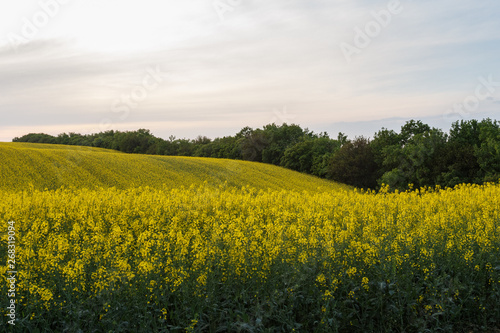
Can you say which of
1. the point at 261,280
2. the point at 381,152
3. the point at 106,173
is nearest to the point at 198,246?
the point at 261,280

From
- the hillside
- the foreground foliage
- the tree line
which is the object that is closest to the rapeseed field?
the foreground foliage

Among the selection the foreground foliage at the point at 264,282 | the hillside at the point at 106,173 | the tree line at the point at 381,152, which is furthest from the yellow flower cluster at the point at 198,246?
the tree line at the point at 381,152

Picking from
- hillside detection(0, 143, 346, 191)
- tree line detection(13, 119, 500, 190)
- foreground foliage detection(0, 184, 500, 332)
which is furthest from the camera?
tree line detection(13, 119, 500, 190)

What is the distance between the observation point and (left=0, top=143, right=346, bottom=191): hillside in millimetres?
23031

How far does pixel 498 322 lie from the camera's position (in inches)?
270

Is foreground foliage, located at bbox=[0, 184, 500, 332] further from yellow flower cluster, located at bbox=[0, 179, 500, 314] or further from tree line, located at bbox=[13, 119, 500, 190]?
tree line, located at bbox=[13, 119, 500, 190]

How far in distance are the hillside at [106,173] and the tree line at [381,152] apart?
34.7ft

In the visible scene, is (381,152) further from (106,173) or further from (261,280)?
(261,280)

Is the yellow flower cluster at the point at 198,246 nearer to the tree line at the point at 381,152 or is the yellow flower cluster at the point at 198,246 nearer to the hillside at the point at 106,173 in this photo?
the hillside at the point at 106,173

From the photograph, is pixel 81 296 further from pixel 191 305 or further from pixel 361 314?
pixel 361 314

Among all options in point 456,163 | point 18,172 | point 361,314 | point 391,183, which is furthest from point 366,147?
point 361,314

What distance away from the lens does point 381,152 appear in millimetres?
47562

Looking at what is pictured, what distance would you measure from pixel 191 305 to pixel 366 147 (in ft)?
152

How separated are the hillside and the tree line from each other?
1058 centimetres
